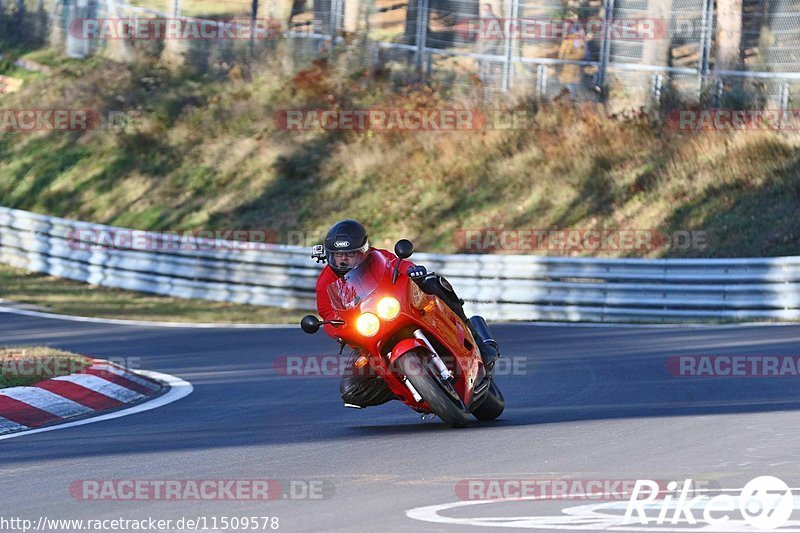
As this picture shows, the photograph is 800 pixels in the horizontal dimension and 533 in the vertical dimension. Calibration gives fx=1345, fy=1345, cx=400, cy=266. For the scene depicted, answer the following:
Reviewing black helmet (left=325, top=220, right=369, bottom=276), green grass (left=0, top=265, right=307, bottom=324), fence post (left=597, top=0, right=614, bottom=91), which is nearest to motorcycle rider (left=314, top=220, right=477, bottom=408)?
black helmet (left=325, top=220, right=369, bottom=276)

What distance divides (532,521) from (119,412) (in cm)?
555

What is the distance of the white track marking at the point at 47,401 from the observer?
34.5 feet

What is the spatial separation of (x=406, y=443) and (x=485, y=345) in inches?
54.0

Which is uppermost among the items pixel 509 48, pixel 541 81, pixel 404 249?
pixel 509 48

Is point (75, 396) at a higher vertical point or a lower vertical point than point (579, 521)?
lower

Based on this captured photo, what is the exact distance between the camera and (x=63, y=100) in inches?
1341

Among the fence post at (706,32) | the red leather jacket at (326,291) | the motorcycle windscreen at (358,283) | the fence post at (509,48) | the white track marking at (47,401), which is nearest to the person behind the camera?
the motorcycle windscreen at (358,283)

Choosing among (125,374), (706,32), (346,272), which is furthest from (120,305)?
(346,272)

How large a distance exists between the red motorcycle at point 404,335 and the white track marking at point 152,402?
2.16 meters

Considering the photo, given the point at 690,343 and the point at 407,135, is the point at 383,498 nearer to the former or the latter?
the point at 690,343

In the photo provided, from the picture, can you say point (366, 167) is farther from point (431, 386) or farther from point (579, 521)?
point (579, 521)

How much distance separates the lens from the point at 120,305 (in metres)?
22.8

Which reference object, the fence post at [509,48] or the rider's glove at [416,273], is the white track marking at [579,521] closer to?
the rider's glove at [416,273]

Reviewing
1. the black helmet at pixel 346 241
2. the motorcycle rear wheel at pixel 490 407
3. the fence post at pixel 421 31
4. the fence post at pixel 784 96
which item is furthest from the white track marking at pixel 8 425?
the fence post at pixel 421 31
